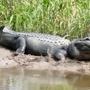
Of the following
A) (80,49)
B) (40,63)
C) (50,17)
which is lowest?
(40,63)

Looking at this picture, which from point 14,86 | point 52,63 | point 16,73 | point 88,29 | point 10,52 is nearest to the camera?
point 14,86

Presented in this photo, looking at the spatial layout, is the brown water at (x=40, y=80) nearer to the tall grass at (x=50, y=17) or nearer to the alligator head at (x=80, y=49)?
the alligator head at (x=80, y=49)

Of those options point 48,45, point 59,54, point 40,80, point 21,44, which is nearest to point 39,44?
point 48,45

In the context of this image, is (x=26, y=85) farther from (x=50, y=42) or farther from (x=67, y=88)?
(x=50, y=42)

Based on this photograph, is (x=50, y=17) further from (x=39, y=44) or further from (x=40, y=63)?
(x=40, y=63)

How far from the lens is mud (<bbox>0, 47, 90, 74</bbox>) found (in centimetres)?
743

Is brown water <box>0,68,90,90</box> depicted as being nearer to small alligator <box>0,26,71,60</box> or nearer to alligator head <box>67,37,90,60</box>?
alligator head <box>67,37,90,60</box>

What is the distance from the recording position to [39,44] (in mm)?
8484

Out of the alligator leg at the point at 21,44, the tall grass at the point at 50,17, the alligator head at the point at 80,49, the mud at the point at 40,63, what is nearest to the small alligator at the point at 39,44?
the alligator leg at the point at 21,44

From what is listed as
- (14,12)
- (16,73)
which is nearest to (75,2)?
(14,12)

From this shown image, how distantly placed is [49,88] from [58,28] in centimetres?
348

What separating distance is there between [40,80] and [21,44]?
7.37ft

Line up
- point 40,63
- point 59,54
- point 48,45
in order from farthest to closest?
point 48,45
point 59,54
point 40,63

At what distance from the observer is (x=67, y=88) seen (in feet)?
19.3
